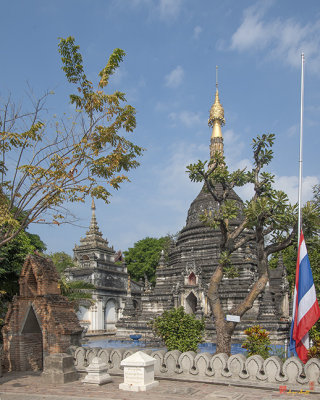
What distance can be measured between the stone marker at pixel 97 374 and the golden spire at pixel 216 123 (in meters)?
40.2

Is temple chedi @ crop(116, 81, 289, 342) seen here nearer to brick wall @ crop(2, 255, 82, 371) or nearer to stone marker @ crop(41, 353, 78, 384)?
brick wall @ crop(2, 255, 82, 371)

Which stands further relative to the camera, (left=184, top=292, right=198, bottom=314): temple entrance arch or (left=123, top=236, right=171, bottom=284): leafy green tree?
(left=123, top=236, right=171, bottom=284): leafy green tree

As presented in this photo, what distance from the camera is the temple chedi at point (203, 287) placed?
32234mm

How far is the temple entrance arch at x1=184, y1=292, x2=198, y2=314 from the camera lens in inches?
1432

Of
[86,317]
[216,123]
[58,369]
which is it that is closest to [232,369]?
[58,369]

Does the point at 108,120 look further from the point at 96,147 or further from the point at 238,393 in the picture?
the point at 238,393

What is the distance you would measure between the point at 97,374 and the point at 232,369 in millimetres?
3731

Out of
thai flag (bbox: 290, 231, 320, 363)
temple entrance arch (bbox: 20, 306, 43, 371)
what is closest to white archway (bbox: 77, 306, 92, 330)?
temple entrance arch (bbox: 20, 306, 43, 371)

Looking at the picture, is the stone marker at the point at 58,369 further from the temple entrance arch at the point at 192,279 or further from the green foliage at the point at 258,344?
the temple entrance arch at the point at 192,279

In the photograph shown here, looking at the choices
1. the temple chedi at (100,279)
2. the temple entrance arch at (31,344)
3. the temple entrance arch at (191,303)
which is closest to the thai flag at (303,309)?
the temple entrance arch at (31,344)

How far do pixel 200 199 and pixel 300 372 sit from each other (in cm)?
3648

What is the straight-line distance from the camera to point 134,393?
11.1 m

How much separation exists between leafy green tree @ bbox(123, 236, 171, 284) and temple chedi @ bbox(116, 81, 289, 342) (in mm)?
18493

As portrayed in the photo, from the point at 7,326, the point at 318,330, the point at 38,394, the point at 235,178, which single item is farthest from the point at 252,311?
the point at 38,394
